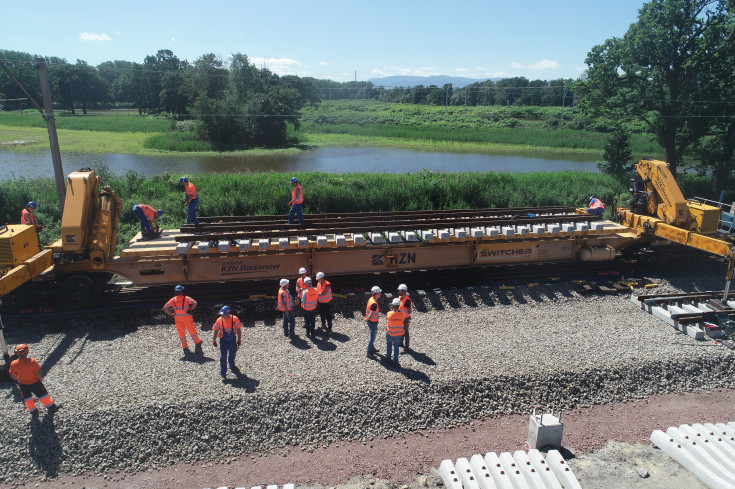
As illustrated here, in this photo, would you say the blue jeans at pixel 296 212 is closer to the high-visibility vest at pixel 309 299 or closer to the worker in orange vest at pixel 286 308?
the worker in orange vest at pixel 286 308

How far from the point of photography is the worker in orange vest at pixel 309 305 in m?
9.41

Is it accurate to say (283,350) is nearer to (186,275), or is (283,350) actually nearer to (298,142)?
(186,275)

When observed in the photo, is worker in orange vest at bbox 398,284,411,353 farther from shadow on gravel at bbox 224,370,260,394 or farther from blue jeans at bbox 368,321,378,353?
shadow on gravel at bbox 224,370,260,394

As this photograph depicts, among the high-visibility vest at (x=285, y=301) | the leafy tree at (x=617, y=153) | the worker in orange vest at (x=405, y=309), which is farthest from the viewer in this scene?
the leafy tree at (x=617, y=153)

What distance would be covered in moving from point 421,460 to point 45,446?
17.4 ft

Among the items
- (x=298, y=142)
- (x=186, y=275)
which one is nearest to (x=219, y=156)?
(x=298, y=142)

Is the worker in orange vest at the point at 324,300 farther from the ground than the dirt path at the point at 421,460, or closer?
farther from the ground

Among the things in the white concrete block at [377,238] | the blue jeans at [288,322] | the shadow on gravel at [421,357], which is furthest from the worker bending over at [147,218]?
the shadow on gravel at [421,357]

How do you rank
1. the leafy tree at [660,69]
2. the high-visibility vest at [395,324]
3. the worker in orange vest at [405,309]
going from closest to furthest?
the high-visibility vest at [395,324] < the worker in orange vest at [405,309] < the leafy tree at [660,69]

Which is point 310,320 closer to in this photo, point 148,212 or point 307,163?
point 148,212

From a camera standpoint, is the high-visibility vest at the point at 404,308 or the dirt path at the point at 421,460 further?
the high-visibility vest at the point at 404,308

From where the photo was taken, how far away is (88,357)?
8.77 metres

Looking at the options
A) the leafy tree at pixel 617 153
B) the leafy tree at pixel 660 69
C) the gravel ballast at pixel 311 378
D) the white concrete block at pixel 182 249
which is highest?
the leafy tree at pixel 660 69

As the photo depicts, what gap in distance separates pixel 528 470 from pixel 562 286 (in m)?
6.72
